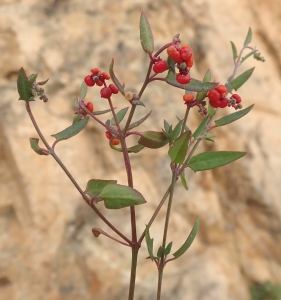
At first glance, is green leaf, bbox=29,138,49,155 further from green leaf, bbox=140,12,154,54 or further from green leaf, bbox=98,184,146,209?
green leaf, bbox=140,12,154,54

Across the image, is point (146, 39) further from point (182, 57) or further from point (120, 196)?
point (120, 196)

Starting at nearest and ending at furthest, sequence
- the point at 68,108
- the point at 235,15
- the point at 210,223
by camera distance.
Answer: the point at 68,108 → the point at 210,223 → the point at 235,15

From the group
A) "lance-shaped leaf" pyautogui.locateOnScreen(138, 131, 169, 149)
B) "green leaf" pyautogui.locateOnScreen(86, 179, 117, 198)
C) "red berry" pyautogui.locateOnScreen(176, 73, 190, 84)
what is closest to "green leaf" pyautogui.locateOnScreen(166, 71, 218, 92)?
"red berry" pyautogui.locateOnScreen(176, 73, 190, 84)

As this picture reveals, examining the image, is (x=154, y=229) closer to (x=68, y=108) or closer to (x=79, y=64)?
(x=68, y=108)

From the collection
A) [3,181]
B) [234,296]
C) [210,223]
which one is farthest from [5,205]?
[234,296]

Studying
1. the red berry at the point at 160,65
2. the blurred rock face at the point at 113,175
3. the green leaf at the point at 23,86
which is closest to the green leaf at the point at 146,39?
the red berry at the point at 160,65
